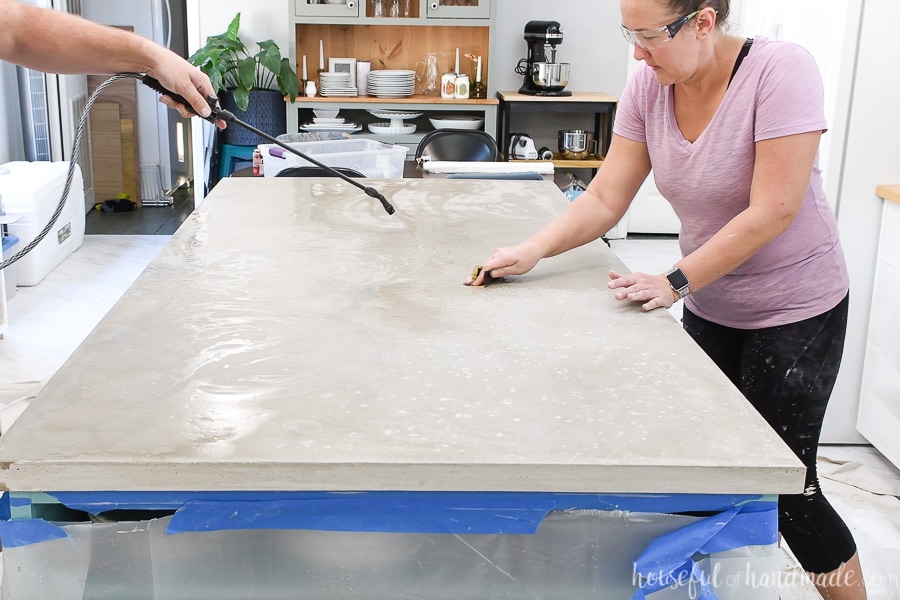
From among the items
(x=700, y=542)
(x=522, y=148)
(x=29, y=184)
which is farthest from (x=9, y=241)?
(x=700, y=542)

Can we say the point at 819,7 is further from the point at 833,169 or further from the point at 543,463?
the point at 543,463

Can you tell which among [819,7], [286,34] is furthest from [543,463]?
[286,34]

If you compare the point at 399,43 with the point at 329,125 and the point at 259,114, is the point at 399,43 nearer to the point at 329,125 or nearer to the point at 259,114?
the point at 329,125

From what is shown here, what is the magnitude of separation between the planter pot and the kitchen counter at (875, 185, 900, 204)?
343 cm

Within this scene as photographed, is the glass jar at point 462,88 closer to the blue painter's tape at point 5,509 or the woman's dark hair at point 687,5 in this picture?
the woman's dark hair at point 687,5

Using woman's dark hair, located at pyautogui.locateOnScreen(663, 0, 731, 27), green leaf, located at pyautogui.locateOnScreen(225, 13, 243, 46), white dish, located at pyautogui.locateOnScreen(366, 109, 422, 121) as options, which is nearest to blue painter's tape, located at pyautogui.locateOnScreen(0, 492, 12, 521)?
woman's dark hair, located at pyautogui.locateOnScreen(663, 0, 731, 27)

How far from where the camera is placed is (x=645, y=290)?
1504 mm

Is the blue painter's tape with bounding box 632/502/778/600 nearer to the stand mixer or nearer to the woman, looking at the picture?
the woman

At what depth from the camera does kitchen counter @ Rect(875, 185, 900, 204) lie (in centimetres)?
251

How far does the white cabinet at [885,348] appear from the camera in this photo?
2.57 m

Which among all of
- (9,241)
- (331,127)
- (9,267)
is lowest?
(9,267)

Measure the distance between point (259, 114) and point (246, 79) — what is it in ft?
0.88

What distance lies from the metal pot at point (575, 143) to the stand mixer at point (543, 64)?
23 centimetres

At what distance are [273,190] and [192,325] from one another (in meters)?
1.15
